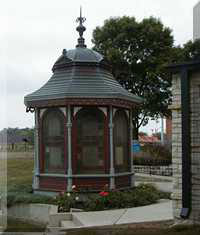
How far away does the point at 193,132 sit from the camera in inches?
307

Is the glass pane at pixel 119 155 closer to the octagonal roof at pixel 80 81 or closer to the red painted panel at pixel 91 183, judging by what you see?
the red painted panel at pixel 91 183

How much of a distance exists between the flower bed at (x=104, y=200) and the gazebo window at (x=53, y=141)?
1121mm

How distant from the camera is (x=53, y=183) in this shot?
11.8 metres

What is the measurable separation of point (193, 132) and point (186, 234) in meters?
2.03

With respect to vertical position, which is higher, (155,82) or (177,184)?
(155,82)

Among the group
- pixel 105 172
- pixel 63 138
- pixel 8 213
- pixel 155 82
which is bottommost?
pixel 8 213

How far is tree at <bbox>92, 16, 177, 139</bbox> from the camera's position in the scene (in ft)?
99.9

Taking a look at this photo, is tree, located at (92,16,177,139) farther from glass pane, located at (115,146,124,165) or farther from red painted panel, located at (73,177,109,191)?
red painted panel, located at (73,177,109,191)

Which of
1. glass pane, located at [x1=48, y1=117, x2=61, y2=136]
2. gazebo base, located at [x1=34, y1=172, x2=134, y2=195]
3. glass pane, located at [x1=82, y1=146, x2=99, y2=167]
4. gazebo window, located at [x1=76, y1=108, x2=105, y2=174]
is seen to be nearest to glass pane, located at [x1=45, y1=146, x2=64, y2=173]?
gazebo base, located at [x1=34, y1=172, x2=134, y2=195]

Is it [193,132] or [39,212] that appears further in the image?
[39,212]

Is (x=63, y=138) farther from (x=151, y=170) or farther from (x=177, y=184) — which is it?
(x=151, y=170)

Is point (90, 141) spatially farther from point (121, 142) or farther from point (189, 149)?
point (189, 149)

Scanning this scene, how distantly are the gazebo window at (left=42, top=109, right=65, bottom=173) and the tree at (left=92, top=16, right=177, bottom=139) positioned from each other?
62.0 feet

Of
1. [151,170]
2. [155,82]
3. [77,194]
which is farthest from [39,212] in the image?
[155,82]
